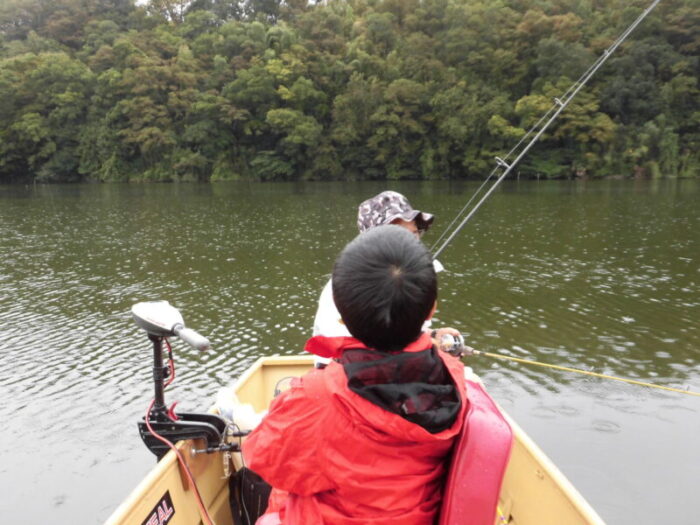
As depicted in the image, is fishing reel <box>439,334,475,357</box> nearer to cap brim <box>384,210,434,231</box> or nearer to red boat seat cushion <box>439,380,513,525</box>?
cap brim <box>384,210,434,231</box>

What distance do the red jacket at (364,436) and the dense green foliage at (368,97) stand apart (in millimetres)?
41406

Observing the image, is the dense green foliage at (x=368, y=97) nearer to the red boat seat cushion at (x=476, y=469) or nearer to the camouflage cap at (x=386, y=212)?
the camouflage cap at (x=386, y=212)

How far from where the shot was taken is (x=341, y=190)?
3609cm

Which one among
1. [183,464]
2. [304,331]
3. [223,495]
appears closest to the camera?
[183,464]

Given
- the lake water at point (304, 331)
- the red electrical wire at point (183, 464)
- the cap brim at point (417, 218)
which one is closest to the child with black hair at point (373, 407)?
the red electrical wire at point (183, 464)

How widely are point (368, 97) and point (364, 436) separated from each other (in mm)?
44300

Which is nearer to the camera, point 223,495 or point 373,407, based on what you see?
point 373,407

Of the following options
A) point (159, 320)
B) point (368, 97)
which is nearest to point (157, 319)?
point (159, 320)

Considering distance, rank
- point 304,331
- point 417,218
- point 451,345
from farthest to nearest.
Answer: point 304,331
point 417,218
point 451,345

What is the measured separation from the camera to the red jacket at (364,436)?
132cm

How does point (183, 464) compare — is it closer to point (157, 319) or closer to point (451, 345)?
point (157, 319)

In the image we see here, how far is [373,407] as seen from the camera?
1.31m

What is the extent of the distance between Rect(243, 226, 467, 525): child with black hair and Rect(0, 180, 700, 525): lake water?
3991 mm

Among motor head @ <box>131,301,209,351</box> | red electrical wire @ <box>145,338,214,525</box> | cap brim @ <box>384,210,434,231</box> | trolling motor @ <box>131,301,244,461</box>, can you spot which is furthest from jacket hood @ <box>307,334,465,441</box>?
cap brim @ <box>384,210,434,231</box>
